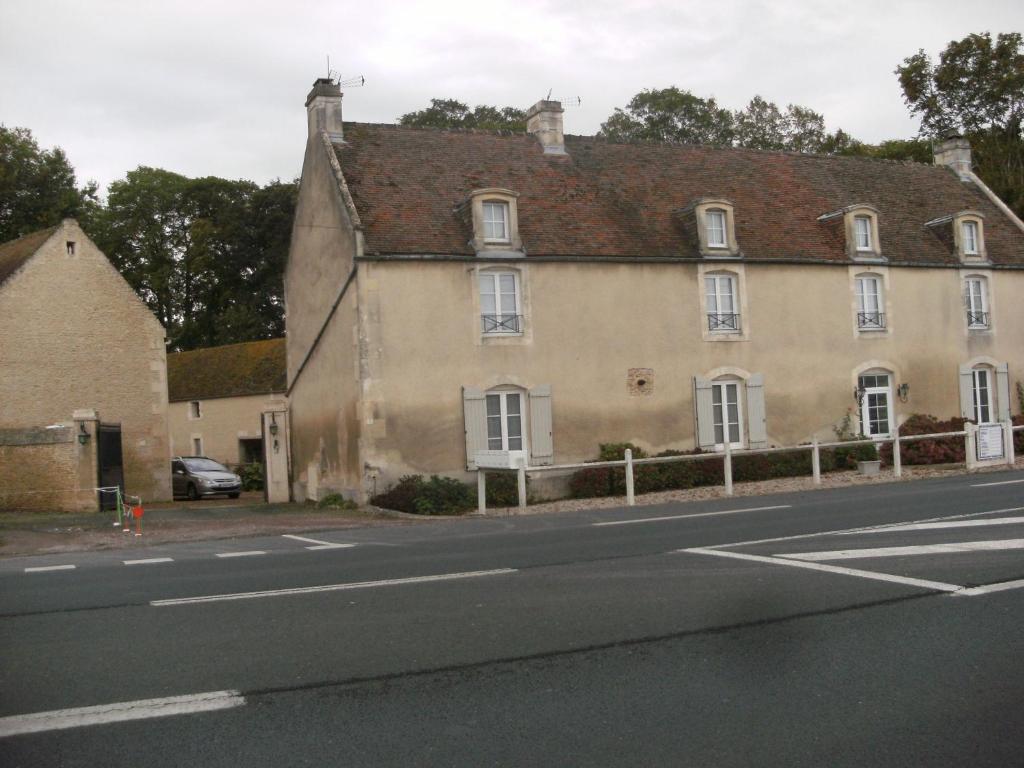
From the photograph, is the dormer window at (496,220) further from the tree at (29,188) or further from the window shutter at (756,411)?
the tree at (29,188)

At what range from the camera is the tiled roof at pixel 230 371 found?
122ft

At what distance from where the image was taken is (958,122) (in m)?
38.9

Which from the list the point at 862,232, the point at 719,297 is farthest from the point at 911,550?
the point at 862,232

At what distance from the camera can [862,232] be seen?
26.0 meters

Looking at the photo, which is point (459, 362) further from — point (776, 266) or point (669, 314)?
point (776, 266)

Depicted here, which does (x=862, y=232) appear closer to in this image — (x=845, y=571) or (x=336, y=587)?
(x=845, y=571)

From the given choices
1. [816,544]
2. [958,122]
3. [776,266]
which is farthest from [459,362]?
[958,122]

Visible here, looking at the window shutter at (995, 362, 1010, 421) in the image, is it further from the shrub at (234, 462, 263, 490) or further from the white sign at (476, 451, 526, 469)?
the shrub at (234, 462, 263, 490)

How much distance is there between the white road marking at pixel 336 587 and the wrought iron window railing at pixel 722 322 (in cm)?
1537

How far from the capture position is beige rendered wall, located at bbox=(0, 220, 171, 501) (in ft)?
84.1

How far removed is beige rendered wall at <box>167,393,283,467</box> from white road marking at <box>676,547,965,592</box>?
92.4 feet

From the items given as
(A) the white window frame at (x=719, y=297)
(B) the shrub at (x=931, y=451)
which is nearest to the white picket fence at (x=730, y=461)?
(B) the shrub at (x=931, y=451)

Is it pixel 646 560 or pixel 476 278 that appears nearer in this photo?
A: pixel 646 560

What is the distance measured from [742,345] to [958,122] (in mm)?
20232
